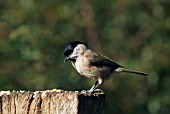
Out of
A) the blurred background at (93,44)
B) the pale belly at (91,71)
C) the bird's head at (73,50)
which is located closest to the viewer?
the bird's head at (73,50)

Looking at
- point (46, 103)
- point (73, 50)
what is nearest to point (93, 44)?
point (73, 50)

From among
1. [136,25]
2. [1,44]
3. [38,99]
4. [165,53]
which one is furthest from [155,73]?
[38,99]

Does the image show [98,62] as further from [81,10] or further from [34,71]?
[81,10]

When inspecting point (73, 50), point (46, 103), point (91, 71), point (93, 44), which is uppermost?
point (93, 44)

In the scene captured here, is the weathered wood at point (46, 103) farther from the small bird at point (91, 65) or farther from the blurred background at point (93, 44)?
the blurred background at point (93, 44)

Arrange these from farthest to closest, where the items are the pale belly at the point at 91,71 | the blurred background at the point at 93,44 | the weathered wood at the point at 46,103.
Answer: the blurred background at the point at 93,44 < the pale belly at the point at 91,71 < the weathered wood at the point at 46,103

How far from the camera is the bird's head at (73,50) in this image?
6969mm

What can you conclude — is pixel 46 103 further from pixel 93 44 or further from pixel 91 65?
pixel 93 44

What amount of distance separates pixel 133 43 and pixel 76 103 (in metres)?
7.35

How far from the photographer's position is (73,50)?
7.02 metres

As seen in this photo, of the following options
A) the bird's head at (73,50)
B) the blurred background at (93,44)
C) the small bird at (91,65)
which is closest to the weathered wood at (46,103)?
the bird's head at (73,50)

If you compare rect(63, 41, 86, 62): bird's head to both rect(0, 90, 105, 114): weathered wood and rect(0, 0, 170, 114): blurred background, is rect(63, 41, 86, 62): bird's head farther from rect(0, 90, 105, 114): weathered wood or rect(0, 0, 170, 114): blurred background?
rect(0, 90, 105, 114): weathered wood

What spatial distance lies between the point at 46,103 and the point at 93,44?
271 inches

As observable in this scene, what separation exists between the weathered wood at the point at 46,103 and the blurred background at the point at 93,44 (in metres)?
4.93
